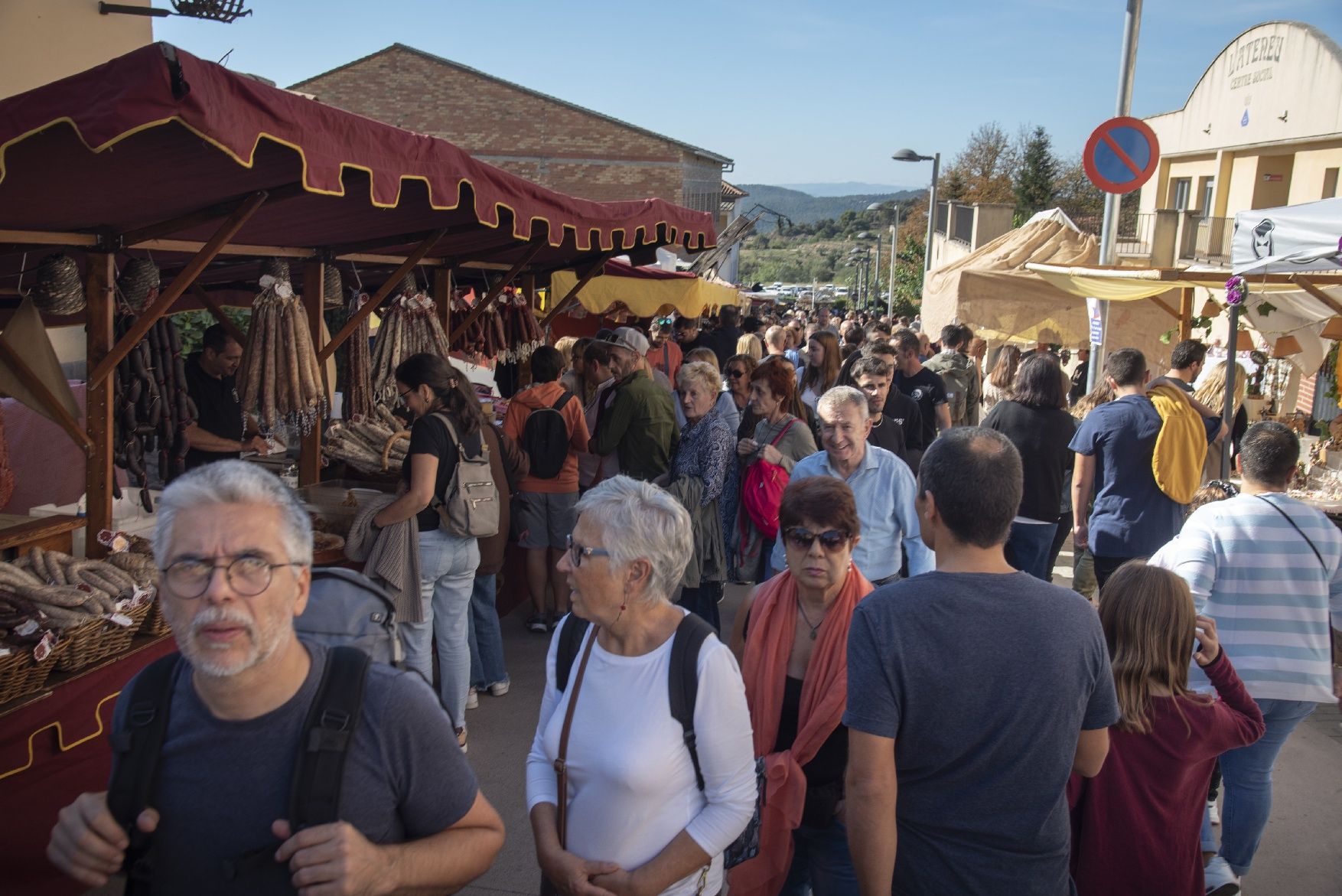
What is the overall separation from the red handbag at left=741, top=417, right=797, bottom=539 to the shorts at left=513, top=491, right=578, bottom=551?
158cm

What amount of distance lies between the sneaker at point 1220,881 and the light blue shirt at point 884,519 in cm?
136

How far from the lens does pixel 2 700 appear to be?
10.4 feet

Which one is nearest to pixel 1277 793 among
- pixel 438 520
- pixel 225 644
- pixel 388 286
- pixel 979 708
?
pixel 979 708

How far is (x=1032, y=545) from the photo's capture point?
5648 mm

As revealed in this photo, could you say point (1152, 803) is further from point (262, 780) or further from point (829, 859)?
point (262, 780)

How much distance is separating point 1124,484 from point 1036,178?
4761 cm

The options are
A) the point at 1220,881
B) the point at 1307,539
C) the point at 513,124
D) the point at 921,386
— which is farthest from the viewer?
the point at 513,124

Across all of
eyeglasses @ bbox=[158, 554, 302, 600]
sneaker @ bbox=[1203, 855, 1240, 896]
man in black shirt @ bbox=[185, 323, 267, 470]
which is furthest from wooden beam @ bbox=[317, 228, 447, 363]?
sneaker @ bbox=[1203, 855, 1240, 896]

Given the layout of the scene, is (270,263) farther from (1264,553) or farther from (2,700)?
(1264,553)

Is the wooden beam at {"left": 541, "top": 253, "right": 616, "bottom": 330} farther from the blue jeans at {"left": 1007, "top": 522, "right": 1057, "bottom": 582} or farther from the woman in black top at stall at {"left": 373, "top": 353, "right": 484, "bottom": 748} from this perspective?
the blue jeans at {"left": 1007, "top": 522, "right": 1057, "bottom": 582}

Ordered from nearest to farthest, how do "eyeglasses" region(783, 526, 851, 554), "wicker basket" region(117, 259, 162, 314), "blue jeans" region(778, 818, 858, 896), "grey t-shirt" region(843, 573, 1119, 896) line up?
1. "grey t-shirt" region(843, 573, 1119, 896)
2. "blue jeans" region(778, 818, 858, 896)
3. "eyeglasses" region(783, 526, 851, 554)
4. "wicker basket" region(117, 259, 162, 314)

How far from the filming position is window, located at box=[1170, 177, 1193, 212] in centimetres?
2391

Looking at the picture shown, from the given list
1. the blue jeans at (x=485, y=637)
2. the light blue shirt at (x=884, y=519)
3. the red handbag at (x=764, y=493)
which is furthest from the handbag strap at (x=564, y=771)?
the blue jeans at (x=485, y=637)

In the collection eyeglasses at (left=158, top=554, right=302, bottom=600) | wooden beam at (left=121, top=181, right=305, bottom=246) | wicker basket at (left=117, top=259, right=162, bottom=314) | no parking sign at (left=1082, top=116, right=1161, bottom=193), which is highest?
no parking sign at (left=1082, top=116, right=1161, bottom=193)
